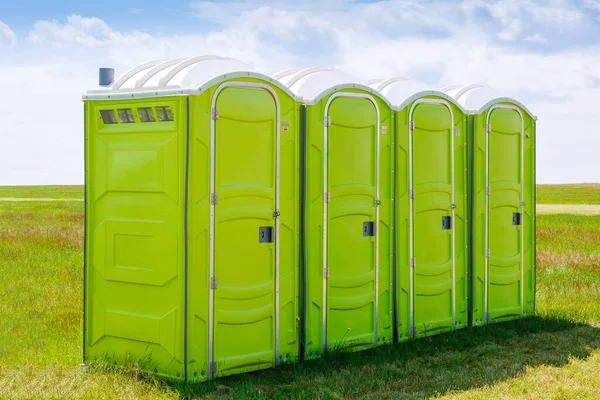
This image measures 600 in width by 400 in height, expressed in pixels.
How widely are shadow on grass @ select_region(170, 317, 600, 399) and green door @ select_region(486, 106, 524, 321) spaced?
0.45 meters

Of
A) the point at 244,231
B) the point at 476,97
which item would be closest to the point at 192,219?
the point at 244,231

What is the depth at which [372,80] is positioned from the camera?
8758 mm

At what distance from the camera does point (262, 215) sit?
258 inches

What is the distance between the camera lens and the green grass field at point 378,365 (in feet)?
20.1

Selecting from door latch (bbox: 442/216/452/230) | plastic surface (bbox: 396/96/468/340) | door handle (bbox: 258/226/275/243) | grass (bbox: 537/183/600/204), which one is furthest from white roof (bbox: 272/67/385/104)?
grass (bbox: 537/183/600/204)

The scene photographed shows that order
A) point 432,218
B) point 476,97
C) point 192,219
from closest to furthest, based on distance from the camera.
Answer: point 192,219 → point 432,218 → point 476,97

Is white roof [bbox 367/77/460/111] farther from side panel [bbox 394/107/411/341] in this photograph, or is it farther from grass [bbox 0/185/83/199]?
grass [bbox 0/185/83/199]

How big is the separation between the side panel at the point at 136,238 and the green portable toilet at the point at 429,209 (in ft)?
8.56

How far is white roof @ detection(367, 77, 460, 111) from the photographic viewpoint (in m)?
7.93

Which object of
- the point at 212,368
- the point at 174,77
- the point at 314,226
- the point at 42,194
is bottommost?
the point at 42,194

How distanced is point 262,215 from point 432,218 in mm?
2420

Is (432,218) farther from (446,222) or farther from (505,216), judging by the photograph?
(505,216)

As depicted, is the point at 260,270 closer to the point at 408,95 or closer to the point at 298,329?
the point at 298,329

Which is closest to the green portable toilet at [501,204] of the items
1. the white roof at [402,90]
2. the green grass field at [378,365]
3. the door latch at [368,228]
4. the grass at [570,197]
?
the green grass field at [378,365]
